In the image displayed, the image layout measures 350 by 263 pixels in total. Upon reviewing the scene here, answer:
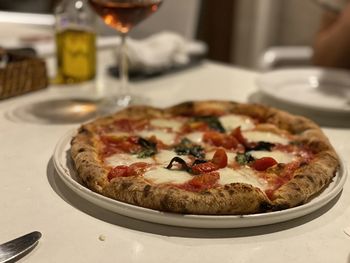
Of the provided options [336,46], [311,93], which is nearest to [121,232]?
[311,93]

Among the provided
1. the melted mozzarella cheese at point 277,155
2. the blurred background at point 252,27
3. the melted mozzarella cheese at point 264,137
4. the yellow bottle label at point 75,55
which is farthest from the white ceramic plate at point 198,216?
the blurred background at point 252,27

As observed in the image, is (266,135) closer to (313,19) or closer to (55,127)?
(55,127)

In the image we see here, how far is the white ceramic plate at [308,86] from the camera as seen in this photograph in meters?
1.42

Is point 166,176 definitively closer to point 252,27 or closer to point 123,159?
point 123,159

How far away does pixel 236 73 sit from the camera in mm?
1768

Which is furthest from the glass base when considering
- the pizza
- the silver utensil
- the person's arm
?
the person's arm

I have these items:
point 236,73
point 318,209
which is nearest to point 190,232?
point 318,209

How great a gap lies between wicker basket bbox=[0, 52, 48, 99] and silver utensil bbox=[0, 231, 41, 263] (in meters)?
0.71

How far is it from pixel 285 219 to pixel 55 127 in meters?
0.60

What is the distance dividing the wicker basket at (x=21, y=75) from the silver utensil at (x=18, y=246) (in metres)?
0.71

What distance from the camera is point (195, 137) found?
110cm

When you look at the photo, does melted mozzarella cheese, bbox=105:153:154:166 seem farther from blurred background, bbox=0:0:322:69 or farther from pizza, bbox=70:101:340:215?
blurred background, bbox=0:0:322:69

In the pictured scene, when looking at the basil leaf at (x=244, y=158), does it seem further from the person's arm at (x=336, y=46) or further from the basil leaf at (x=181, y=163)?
the person's arm at (x=336, y=46)

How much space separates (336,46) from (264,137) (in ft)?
3.96
